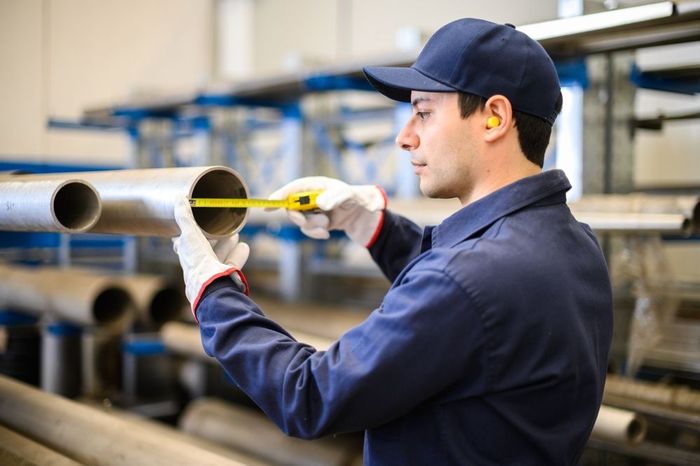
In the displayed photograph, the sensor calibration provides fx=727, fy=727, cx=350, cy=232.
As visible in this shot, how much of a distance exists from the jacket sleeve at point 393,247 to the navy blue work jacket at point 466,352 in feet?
1.74

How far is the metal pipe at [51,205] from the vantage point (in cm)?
131

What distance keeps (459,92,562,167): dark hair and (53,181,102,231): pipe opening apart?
69cm

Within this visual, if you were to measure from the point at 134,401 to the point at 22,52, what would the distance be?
2865 millimetres

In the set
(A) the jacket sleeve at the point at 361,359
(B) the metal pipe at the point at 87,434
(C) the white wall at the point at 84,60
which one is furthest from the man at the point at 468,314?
(C) the white wall at the point at 84,60

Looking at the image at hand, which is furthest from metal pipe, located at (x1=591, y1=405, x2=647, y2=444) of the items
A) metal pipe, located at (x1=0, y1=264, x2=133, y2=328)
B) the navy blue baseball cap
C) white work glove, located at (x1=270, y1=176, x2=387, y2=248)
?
metal pipe, located at (x1=0, y1=264, x2=133, y2=328)

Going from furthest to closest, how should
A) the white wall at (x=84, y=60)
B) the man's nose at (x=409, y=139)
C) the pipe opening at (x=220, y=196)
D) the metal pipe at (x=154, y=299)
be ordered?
the white wall at (x=84, y=60)
the metal pipe at (x=154, y=299)
the pipe opening at (x=220, y=196)
the man's nose at (x=409, y=139)

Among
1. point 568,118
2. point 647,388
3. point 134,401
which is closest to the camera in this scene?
point 647,388

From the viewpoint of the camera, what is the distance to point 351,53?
18.7 ft

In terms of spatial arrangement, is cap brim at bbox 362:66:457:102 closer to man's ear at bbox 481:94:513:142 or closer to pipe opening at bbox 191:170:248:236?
man's ear at bbox 481:94:513:142

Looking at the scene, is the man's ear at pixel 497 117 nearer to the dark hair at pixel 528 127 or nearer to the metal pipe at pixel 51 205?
the dark hair at pixel 528 127

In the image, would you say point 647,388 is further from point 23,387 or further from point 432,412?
point 23,387

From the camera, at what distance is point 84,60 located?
224 inches

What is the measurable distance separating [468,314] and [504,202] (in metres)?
0.22

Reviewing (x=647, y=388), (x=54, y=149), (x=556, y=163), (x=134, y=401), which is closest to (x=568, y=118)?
(x=556, y=163)
